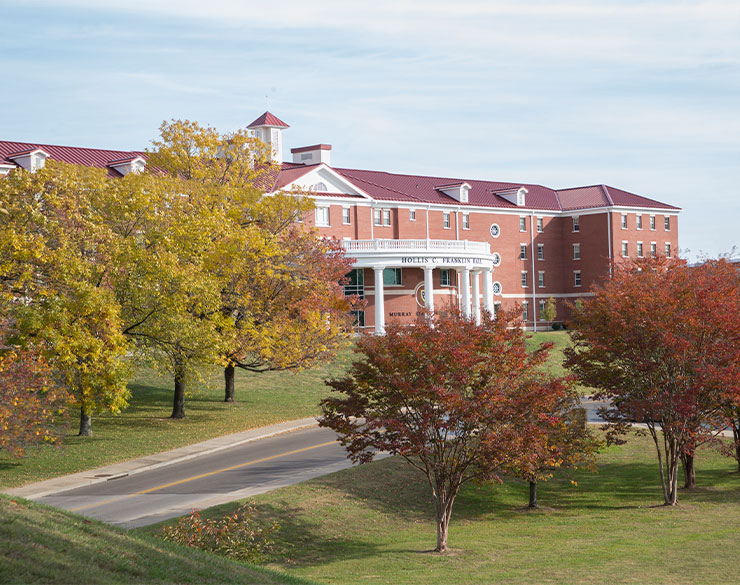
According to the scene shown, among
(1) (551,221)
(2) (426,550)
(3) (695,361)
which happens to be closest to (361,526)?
(2) (426,550)

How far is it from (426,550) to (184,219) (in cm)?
1614

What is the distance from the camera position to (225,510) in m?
20.9

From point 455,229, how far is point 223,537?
63557 millimetres

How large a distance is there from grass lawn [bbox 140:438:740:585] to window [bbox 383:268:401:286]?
38.8m

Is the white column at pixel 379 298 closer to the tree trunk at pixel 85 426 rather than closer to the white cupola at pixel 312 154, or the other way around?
the white cupola at pixel 312 154

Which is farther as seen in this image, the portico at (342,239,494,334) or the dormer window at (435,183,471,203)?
the dormer window at (435,183,471,203)

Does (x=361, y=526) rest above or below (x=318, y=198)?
below

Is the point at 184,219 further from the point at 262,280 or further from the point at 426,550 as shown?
the point at 426,550

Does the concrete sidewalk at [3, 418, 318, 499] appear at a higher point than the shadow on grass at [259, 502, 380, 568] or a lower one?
higher

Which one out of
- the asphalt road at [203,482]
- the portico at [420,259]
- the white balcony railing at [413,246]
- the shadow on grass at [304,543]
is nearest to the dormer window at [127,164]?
the white balcony railing at [413,246]

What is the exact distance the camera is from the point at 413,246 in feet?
209

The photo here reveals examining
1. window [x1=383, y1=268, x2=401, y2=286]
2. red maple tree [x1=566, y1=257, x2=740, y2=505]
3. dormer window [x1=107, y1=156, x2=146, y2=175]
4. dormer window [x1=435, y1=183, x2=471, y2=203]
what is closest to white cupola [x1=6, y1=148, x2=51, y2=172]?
dormer window [x1=107, y1=156, x2=146, y2=175]

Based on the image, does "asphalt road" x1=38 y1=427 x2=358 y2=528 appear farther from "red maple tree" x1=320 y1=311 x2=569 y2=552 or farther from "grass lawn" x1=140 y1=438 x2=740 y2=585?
"red maple tree" x1=320 y1=311 x2=569 y2=552

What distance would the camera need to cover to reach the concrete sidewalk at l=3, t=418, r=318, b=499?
2438 cm
